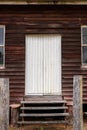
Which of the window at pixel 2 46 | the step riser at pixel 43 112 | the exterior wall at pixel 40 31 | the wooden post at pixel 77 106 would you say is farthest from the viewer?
the window at pixel 2 46

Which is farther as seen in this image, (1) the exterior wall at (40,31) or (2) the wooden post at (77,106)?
(1) the exterior wall at (40,31)

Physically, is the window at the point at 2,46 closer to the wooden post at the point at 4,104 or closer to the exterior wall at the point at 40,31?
the exterior wall at the point at 40,31

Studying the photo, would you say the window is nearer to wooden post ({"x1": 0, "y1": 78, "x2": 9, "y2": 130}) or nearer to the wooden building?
the wooden building

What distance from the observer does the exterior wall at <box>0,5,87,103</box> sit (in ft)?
46.3

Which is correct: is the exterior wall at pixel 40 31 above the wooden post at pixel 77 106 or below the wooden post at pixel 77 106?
above

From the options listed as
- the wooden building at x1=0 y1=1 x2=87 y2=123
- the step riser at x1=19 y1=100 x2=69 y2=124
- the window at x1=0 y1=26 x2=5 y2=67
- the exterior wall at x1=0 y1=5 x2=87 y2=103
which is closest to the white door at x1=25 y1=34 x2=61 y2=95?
the wooden building at x1=0 y1=1 x2=87 y2=123

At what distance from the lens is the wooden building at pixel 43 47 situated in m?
14.1

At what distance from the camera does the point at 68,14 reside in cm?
1427

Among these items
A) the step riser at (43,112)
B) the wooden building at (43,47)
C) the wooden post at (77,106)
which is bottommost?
the step riser at (43,112)

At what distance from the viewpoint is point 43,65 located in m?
14.2

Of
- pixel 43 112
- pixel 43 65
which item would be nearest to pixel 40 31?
pixel 43 65

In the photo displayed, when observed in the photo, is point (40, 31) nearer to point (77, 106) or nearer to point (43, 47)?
point (43, 47)

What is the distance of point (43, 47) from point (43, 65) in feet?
2.22

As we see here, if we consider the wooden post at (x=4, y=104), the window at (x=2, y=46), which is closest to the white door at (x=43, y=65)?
the window at (x=2, y=46)
